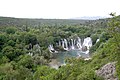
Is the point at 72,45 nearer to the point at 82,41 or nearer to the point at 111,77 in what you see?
the point at 82,41

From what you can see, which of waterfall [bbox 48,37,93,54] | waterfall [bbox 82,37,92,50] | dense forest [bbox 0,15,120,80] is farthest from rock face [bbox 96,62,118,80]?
waterfall [bbox 82,37,92,50]

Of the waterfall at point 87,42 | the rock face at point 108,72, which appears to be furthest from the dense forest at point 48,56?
the waterfall at point 87,42

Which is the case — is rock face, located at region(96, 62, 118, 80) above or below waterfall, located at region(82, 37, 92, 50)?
above

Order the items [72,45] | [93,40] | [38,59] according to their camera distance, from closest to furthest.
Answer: [38,59], [93,40], [72,45]

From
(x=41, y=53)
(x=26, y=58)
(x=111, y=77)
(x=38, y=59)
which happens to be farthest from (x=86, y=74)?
(x=41, y=53)

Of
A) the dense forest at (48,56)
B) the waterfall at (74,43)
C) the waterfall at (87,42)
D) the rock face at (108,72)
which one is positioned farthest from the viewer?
the waterfall at (74,43)

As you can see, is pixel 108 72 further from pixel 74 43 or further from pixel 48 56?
pixel 74 43

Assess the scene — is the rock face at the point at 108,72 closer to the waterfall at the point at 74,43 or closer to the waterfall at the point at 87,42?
the waterfall at the point at 74,43

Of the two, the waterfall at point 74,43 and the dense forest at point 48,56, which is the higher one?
the dense forest at point 48,56

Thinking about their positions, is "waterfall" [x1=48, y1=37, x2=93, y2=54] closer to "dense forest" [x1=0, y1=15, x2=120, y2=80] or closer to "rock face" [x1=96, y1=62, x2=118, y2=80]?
"dense forest" [x1=0, y1=15, x2=120, y2=80]

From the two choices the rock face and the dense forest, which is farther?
the rock face

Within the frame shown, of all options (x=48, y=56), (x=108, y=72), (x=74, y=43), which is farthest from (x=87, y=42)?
(x=108, y=72)
